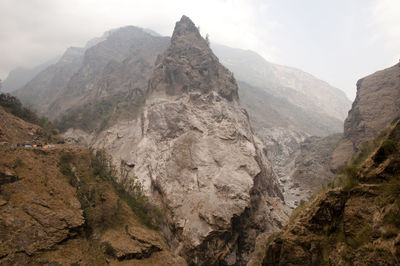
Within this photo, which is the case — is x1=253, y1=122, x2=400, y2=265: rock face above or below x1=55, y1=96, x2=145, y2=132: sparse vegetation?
above

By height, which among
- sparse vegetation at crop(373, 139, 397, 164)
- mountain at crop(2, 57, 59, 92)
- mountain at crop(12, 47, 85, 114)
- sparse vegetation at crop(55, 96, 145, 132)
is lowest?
mountain at crop(2, 57, 59, 92)

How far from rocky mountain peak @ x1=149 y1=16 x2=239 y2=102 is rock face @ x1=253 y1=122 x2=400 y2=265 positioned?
3544 cm

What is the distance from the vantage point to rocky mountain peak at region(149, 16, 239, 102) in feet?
149

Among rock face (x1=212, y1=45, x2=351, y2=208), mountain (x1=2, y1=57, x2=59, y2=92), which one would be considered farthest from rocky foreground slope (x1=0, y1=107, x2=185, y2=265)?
mountain (x1=2, y1=57, x2=59, y2=92)

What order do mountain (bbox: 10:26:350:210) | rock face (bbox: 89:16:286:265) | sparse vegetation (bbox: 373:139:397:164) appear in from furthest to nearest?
mountain (bbox: 10:26:350:210) → rock face (bbox: 89:16:286:265) → sparse vegetation (bbox: 373:139:397:164)

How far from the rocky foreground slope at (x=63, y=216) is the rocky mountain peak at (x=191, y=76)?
24.8 m

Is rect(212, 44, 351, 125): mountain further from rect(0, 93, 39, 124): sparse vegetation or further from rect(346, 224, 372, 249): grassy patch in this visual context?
rect(346, 224, 372, 249): grassy patch

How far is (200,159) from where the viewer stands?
3328cm

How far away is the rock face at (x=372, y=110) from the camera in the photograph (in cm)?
3936

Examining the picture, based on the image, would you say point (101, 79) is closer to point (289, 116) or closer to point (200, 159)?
point (200, 159)

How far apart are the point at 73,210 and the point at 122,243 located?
4.98 metres

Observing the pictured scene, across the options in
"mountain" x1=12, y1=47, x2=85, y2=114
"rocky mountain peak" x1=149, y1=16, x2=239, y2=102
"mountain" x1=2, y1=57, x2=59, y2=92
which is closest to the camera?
"rocky mountain peak" x1=149, y1=16, x2=239, y2=102

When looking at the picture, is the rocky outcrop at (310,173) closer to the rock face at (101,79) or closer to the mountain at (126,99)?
the mountain at (126,99)

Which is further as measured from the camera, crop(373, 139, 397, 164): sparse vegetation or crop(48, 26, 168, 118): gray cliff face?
crop(48, 26, 168, 118): gray cliff face
